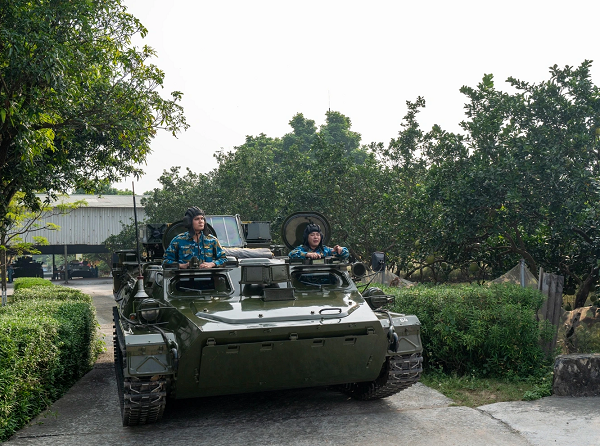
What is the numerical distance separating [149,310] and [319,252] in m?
2.66

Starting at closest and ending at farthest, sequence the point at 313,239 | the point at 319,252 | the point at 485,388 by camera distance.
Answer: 1. the point at 485,388
2. the point at 313,239
3. the point at 319,252

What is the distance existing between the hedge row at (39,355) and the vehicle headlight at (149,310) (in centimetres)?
120

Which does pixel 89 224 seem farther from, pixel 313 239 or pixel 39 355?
pixel 39 355

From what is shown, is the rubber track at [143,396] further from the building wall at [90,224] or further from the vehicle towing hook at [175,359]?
the building wall at [90,224]

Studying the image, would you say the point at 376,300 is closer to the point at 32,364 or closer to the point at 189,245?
the point at 189,245

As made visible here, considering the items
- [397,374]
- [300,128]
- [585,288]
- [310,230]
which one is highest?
[300,128]

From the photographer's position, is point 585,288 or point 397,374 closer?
point 397,374

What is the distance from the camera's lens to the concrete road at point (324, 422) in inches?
233

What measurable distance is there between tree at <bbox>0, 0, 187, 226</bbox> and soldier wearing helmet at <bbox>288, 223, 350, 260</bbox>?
162 inches

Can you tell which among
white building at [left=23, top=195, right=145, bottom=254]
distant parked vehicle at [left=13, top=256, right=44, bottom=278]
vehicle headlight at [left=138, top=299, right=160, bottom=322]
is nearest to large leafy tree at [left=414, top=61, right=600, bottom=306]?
vehicle headlight at [left=138, top=299, right=160, bottom=322]

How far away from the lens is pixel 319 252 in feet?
27.7

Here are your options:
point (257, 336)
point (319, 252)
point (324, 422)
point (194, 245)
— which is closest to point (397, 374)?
point (324, 422)

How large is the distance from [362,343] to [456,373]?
2.64 meters

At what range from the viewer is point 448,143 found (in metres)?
12.2
